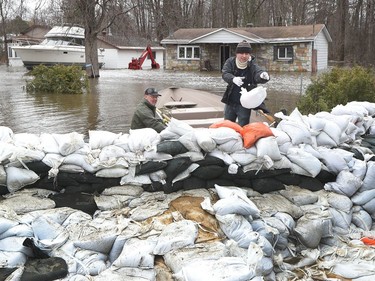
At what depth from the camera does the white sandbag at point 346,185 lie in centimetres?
430

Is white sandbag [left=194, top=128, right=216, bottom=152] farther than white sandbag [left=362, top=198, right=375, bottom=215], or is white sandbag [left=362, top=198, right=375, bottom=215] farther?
white sandbag [left=362, top=198, right=375, bottom=215]

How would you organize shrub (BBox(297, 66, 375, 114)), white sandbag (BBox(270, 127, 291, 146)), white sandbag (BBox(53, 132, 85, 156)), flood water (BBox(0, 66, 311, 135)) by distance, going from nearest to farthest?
white sandbag (BBox(53, 132, 85, 156)) → white sandbag (BBox(270, 127, 291, 146)) → shrub (BBox(297, 66, 375, 114)) → flood water (BBox(0, 66, 311, 135))

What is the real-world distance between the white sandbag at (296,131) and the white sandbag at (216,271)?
1.80m

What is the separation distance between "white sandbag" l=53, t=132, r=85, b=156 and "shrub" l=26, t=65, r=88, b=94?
11635 millimetres

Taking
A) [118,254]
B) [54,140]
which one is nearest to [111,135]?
[54,140]

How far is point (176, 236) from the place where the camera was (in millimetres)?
3242

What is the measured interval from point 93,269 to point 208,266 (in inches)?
31.2

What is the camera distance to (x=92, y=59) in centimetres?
2153

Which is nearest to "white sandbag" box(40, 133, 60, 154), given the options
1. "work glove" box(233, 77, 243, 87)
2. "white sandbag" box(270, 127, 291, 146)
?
"white sandbag" box(270, 127, 291, 146)

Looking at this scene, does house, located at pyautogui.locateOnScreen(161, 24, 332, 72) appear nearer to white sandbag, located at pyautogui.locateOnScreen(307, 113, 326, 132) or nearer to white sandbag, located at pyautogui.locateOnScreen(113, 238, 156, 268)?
white sandbag, located at pyautogui.locateOnScreen(307, 113, 326, 132)

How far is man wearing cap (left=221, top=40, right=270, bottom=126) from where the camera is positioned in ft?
18.2

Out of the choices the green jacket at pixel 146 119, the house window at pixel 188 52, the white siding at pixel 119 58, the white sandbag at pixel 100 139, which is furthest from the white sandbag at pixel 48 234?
the white siding at pixel 119 58

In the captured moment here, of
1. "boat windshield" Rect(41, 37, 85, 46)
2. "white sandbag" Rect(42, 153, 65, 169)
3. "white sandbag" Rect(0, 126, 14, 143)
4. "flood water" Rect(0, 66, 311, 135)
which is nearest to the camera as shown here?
"white sandbag" Rect(42, 153, 65, 169)

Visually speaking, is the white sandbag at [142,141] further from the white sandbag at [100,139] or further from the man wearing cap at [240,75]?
the man wearing cap at [240,75]
